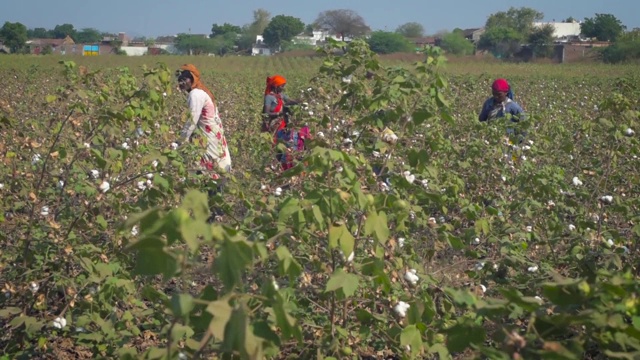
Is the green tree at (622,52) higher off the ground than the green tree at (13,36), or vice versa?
the green tree at (13,36)

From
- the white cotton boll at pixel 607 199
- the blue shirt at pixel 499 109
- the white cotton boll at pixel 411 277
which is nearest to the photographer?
the white cotton boll at pixel 411 277

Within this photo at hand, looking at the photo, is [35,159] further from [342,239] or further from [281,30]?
[281,30]

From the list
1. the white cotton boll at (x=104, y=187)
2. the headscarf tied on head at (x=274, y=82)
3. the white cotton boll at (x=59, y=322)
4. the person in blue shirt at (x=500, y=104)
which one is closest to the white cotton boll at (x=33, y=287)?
the white cotton boll at (x=59, y=322)

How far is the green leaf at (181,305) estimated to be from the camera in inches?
59.1

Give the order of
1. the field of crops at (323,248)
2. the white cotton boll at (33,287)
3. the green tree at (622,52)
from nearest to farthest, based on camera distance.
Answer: the field of crops at (323,248) → the white cotton boll at (33,287) → the green tree at (622,52)

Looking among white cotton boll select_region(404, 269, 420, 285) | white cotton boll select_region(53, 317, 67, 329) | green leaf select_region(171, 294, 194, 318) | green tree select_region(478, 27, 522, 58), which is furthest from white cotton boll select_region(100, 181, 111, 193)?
green tree select_region(478, 27, 522, 58)

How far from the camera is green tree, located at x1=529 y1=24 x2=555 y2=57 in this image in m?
47.7

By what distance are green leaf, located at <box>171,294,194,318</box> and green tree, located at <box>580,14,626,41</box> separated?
190 feet

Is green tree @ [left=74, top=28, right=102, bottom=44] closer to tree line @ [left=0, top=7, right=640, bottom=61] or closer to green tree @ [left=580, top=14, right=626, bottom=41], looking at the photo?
tree line @ [left=0, top=7, right=640, bottom=61]

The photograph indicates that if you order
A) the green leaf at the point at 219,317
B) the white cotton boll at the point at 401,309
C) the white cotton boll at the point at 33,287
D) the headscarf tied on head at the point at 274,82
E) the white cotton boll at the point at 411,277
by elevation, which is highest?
the green leaf at the point at 219,317

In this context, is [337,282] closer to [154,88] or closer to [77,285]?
[77,285]

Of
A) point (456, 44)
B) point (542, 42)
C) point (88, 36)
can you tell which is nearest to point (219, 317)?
point (456, 44)

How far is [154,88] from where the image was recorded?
3572mm

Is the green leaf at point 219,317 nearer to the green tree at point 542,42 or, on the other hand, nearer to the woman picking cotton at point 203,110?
the woman picking cotton at point 203,110
